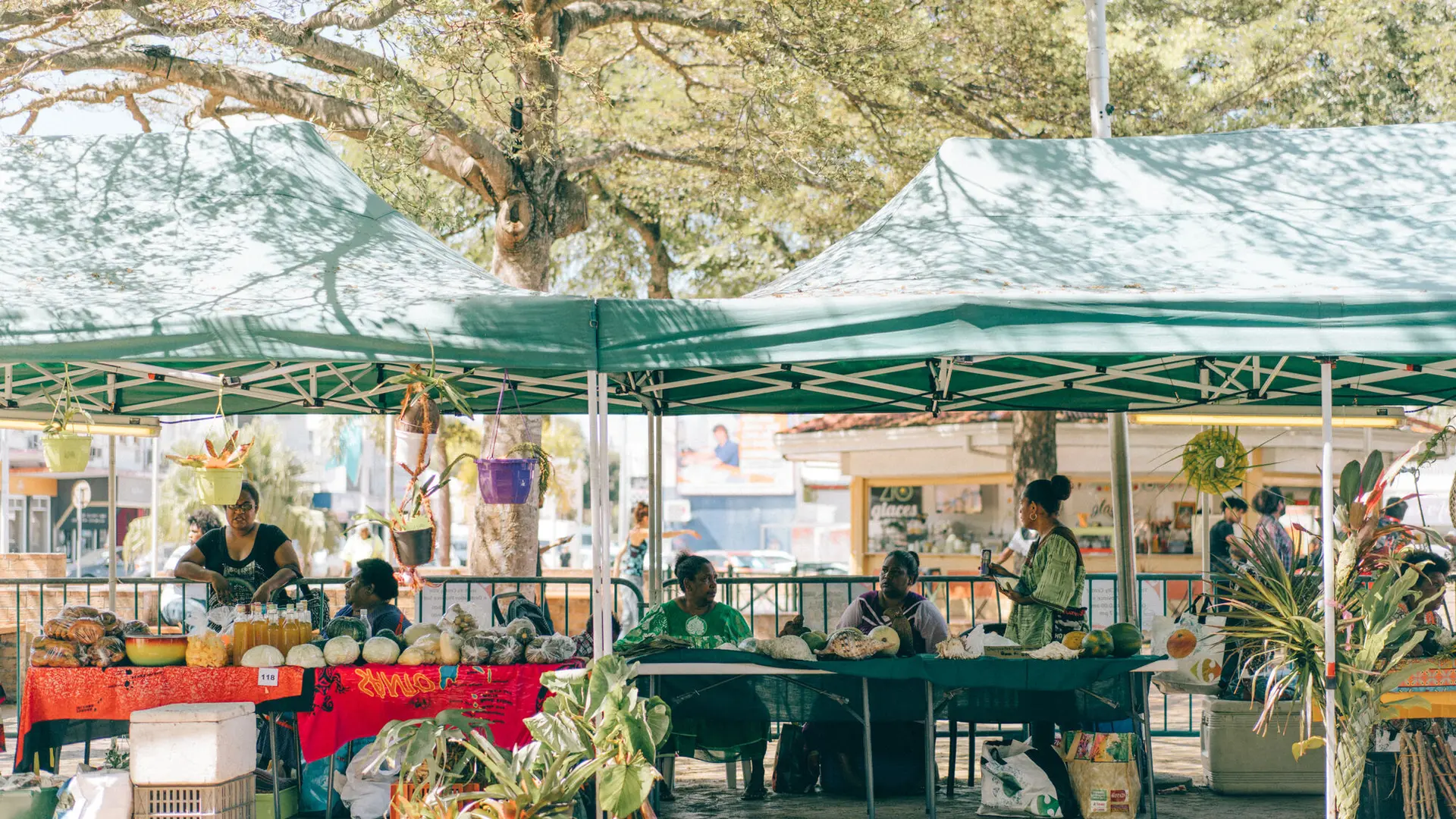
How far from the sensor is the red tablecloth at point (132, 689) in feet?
20.5

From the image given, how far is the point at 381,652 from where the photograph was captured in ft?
20.5

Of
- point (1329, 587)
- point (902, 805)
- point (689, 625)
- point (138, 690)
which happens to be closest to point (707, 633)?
point (689, 625)

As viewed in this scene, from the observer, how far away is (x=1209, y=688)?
808 cm

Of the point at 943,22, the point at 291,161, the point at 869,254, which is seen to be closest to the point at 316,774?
the point at 291,161

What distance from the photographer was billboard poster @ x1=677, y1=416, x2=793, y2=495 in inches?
2697

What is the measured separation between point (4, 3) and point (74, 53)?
670 mm

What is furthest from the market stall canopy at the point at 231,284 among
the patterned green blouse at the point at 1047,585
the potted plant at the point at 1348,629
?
the potted plant at the point at 1348,629

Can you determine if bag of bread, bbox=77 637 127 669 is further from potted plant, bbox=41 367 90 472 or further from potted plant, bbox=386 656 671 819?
potted plant, bbox=386 656 671 819

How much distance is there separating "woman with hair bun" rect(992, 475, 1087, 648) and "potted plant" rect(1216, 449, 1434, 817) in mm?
971

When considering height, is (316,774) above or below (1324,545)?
below

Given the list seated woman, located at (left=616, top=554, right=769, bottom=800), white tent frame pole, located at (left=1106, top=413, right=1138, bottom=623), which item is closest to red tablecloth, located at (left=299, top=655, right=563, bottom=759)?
seated woman, located at (left=616, top=554, right=769, bottom=800)

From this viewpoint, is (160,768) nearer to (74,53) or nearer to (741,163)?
(74,53)

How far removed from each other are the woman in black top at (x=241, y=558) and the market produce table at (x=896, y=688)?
2.58 m

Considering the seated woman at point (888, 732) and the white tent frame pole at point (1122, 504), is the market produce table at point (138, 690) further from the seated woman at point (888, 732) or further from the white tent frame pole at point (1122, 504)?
the white tent frame pole at point (1122, 504)
